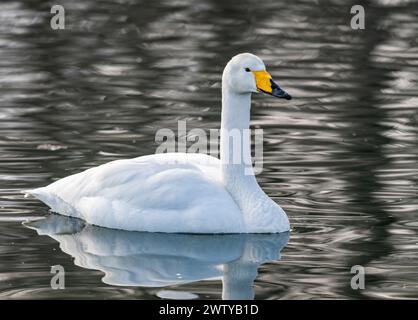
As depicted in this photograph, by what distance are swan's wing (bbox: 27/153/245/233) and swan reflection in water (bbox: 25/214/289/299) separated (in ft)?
0.37

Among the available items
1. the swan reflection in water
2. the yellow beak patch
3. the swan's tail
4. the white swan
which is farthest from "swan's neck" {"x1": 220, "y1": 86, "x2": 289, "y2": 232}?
the swan's tail

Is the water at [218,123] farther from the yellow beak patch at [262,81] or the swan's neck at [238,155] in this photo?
the yellow beak patch at [262,81]

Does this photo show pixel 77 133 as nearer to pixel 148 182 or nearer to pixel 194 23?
pixel 148 182

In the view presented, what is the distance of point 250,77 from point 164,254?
201 centimetres

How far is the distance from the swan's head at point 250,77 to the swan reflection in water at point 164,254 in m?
1.43

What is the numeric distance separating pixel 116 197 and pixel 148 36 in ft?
34.2

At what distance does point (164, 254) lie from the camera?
431 inches

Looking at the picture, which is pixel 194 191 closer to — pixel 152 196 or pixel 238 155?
pixel 152 196

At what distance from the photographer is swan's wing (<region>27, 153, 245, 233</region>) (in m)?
11.7

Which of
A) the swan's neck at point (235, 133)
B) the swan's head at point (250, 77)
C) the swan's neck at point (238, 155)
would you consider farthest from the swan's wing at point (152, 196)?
the swan's head at point (250, 77)

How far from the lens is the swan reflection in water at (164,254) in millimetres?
10070

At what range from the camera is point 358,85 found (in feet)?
60.4

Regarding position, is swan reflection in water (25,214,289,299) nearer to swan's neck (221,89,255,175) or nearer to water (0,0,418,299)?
water (0,0,418,299)
